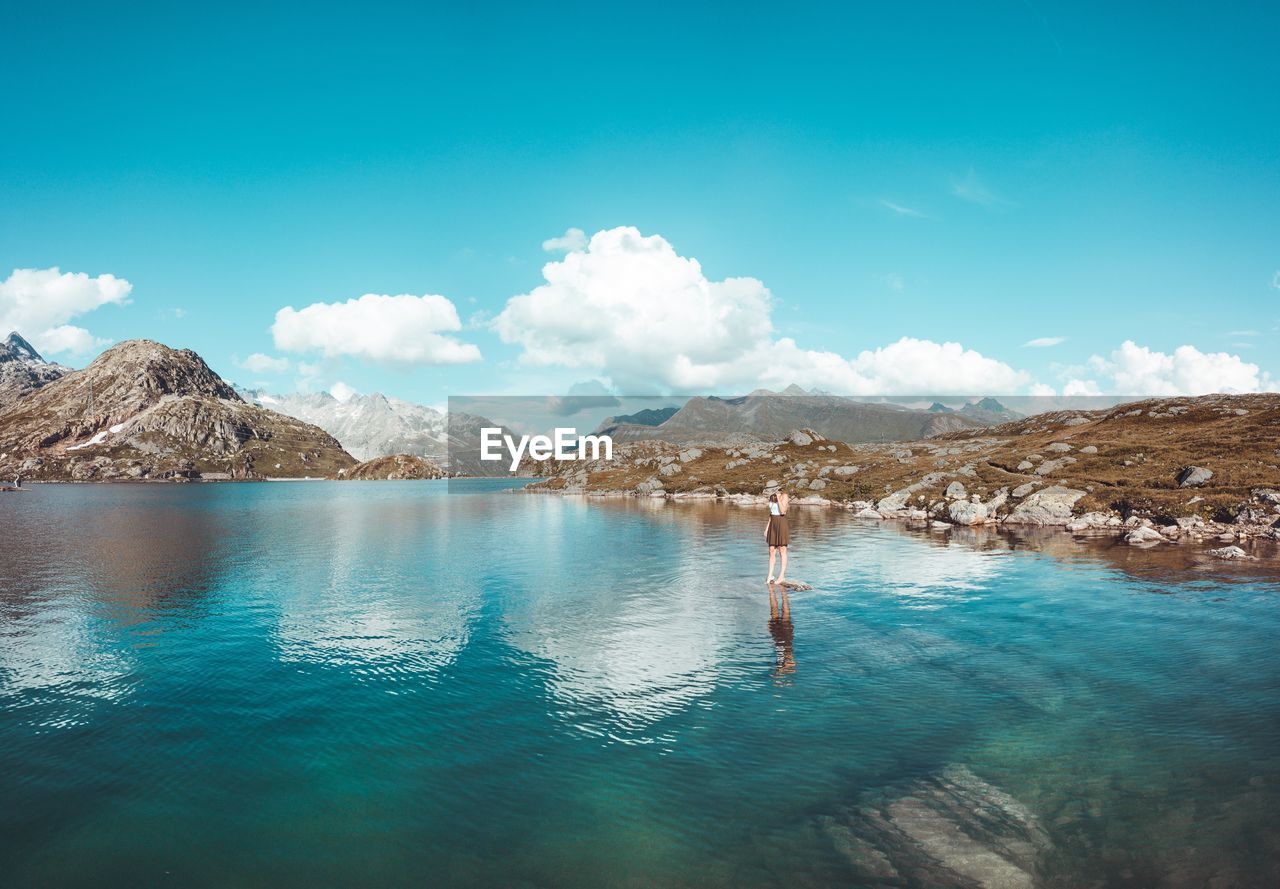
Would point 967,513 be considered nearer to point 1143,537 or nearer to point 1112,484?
point 1112,484

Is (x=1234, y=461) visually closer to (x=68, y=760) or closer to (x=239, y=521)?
(x=68, y=760)

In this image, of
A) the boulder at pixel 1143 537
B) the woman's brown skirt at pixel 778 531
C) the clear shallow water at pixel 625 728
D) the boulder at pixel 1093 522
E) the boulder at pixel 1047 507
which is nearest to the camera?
the clear shallow water at pixel 625 728

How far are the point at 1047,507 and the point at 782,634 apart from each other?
2480 inches

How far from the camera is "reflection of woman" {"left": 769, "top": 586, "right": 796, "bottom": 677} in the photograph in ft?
84.5

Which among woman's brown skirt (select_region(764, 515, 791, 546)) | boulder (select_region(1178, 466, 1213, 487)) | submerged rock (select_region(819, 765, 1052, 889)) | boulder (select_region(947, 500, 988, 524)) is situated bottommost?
boulder (select_region(947, 500, 988, 524))

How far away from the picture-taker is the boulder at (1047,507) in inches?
2968

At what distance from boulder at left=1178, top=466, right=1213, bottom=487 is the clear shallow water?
3902 centimetres

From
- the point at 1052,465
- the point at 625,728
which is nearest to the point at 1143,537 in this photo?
the point at 1052,465

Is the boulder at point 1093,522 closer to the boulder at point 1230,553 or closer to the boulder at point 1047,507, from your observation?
the boulder at point 1047,507

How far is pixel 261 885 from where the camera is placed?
41.5 ft

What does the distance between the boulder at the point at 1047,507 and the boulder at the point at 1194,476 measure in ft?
34.3

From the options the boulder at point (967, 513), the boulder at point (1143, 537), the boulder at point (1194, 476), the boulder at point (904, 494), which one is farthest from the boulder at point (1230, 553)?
the boulder at point (904, 494)

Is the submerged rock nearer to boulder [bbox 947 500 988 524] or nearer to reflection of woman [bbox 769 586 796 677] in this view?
reflection of woman [bbox 769 586 796 677]

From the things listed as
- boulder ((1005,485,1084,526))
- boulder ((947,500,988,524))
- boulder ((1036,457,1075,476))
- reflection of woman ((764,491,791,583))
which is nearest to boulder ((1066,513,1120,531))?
boulder ((1005,485,1084,526))
